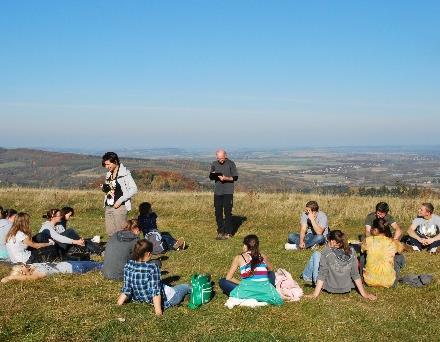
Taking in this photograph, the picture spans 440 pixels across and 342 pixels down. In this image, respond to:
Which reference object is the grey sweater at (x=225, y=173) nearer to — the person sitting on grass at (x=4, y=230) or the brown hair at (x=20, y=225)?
the person sitting on grass at (x=4, y=230)

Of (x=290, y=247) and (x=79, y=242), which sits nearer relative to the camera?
(x=79, y=242)

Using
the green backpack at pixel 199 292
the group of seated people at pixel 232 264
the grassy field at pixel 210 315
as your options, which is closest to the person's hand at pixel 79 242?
the group of seated people at pixel 232 264

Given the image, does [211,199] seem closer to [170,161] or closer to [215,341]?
[215,341]

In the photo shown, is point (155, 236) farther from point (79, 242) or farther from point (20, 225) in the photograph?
point (20, 225)

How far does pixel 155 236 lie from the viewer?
1237 cm

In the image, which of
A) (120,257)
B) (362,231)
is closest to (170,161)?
(362,231)

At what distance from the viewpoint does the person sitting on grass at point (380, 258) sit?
913 centimetres

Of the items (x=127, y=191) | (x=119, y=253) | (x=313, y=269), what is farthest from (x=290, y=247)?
(x=119, y=253)

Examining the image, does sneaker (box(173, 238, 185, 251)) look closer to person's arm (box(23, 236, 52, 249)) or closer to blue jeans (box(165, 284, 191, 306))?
person's arm (box(23, 236, 52, 249))

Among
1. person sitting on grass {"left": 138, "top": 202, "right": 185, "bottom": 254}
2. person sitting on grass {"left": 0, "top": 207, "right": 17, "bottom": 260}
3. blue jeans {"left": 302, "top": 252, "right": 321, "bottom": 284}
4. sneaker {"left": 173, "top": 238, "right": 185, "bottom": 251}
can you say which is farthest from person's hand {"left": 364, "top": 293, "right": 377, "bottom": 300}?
person sitting on grass {"left": 0, "top": 207, "right": 17, "bottom": 260}

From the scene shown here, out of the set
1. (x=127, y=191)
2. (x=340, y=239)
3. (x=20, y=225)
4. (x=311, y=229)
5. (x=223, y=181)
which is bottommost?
(x=311, y=229)

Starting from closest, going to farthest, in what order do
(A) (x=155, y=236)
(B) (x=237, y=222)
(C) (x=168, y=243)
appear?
(A) (x=155, y=236)
(C) (x=168, y=243)
(B) (x=237, y=222)

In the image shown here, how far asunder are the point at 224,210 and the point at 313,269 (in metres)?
5.61

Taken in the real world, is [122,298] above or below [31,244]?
below
